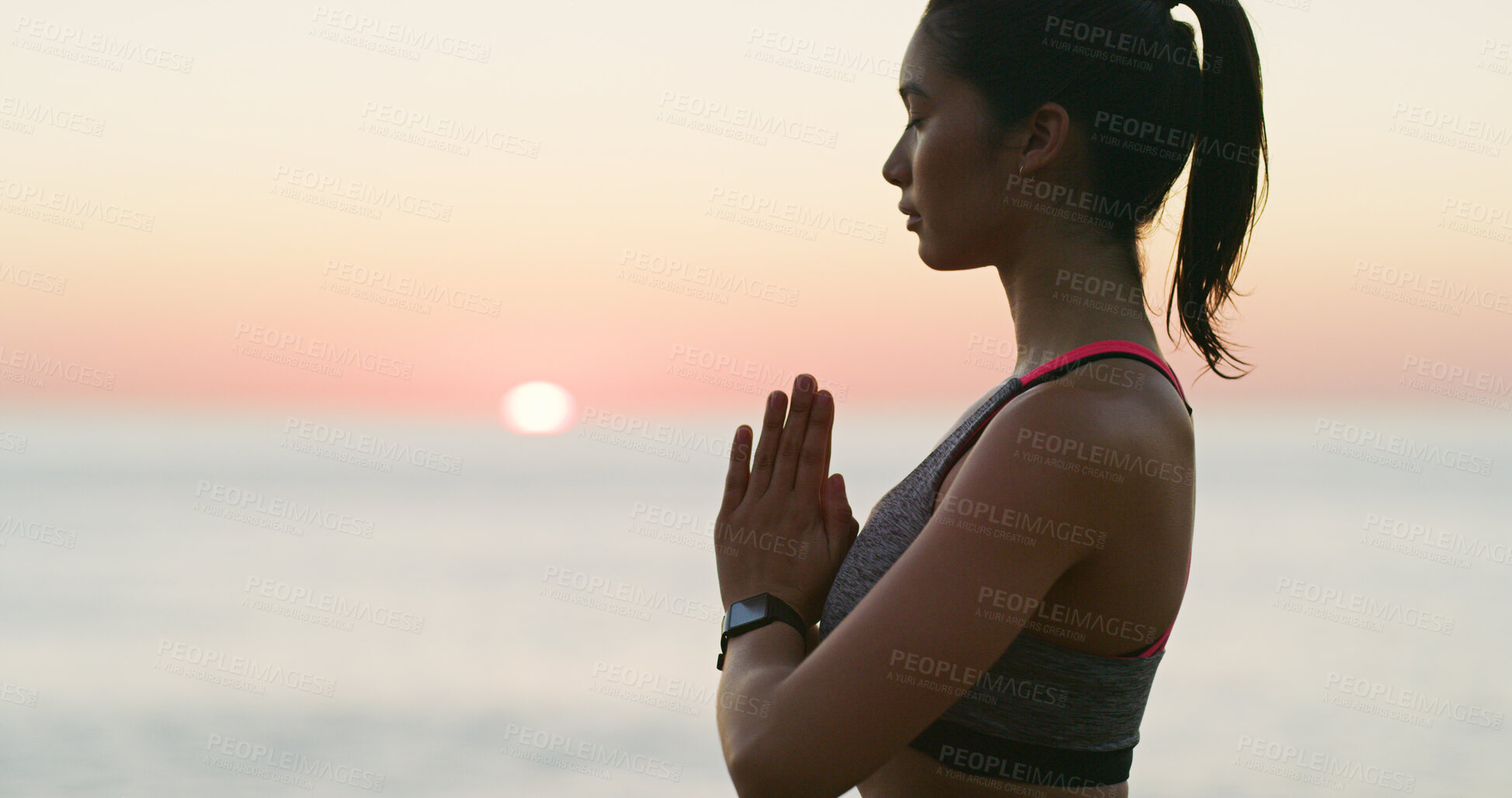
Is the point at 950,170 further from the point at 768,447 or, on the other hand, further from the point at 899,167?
the point at 768,447

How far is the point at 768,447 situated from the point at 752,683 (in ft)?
1.24

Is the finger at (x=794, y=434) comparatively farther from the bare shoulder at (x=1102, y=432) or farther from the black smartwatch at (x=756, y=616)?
the bare shoulder at (x=1102, y=432)

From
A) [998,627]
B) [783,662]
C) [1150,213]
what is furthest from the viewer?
[1150,213]

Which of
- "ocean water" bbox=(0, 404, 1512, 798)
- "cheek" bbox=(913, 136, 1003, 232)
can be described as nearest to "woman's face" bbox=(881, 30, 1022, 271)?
"cheek" bbox=(913, 136, 1003, 232)

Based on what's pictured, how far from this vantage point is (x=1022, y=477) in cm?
118

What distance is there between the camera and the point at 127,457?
91.7ft

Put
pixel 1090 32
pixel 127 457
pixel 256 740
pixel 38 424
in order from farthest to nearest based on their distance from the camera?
1. pixel 38 424
2. pixel 127 457
3. pixel 256 740
4. pixel 1090 32

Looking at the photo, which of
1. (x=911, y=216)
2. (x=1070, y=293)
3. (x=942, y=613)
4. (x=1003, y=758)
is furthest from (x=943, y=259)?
(x=1003, y=758)

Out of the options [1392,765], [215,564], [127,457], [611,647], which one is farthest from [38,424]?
[1392,765]

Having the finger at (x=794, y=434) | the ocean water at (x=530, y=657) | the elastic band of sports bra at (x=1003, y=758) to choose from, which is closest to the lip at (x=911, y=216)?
the finger at (x=794, y=434)

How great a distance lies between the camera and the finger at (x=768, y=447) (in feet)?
5.12

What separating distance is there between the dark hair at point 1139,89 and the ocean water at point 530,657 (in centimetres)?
273

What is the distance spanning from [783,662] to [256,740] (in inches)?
223

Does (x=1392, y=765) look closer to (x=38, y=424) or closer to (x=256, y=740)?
(x=256, y=740)
